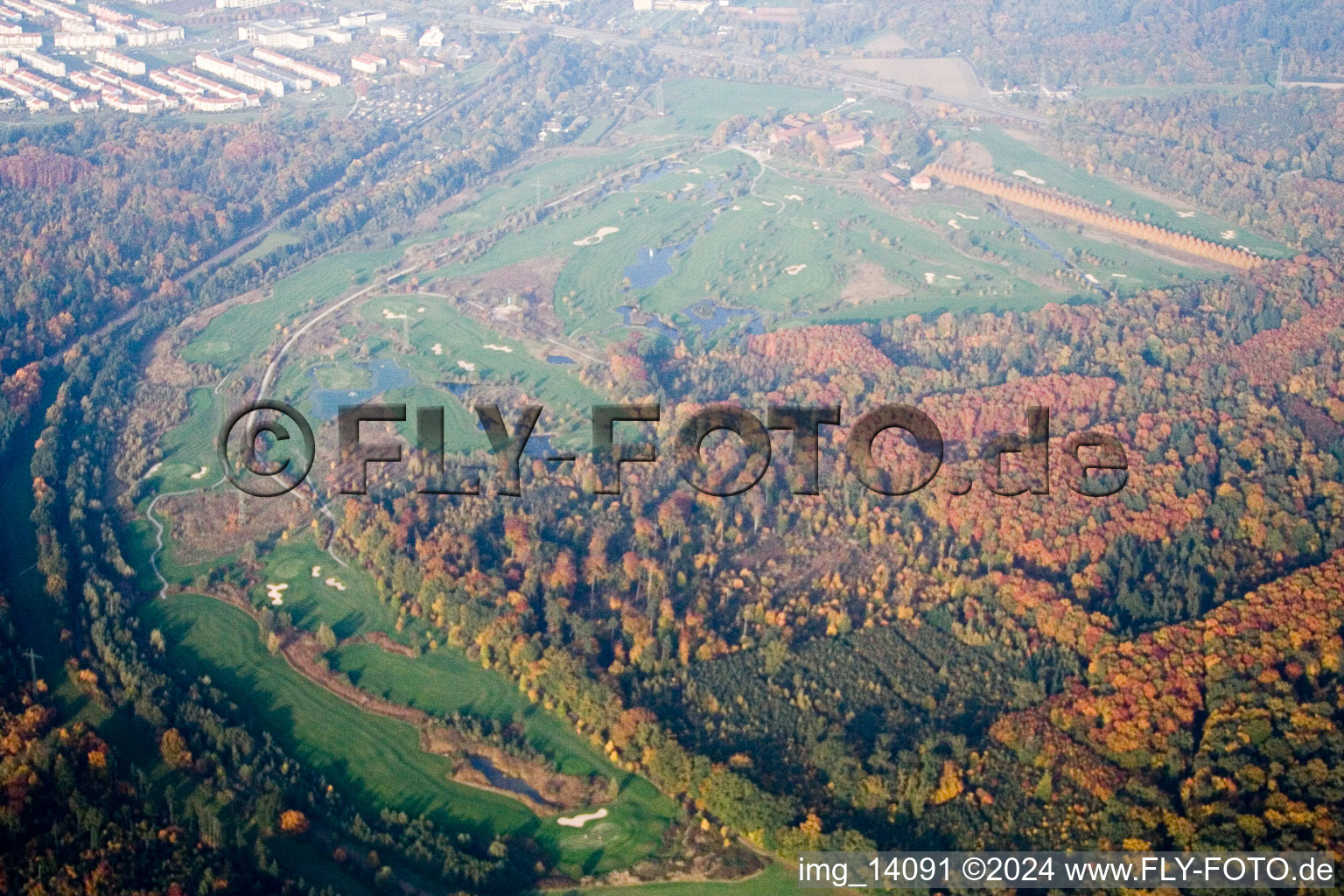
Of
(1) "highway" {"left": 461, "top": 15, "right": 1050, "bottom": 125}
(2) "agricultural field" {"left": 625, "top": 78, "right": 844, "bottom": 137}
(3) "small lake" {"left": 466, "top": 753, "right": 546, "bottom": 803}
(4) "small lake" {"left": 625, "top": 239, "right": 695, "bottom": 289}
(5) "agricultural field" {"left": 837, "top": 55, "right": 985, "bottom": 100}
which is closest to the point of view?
(3) "small lake" {"left": 466, "top": 753, "right": 546, "bottom": 803}

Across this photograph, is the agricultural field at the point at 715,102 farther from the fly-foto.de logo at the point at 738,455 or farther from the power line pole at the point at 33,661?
the power line pole at the point at 33,661

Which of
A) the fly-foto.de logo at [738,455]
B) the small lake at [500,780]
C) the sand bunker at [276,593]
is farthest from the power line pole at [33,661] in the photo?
the small lake at [500,780]

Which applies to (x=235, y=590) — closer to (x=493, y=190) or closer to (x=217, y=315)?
(x=217, y=315)

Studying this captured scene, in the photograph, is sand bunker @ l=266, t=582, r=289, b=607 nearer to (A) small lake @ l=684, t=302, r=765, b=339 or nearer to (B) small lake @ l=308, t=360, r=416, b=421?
(B) small lake @ l=308, t=360, r=416, b=421

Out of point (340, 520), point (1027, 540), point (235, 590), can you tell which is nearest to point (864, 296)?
point (1027, 540)

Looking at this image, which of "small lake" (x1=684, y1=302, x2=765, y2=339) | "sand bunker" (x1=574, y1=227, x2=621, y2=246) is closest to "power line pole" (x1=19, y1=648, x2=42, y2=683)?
"small lake" (x1=684, y1=302, x2=765, y2=339)

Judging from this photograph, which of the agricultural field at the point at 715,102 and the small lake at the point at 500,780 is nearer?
the small lake at the point at 500,780
